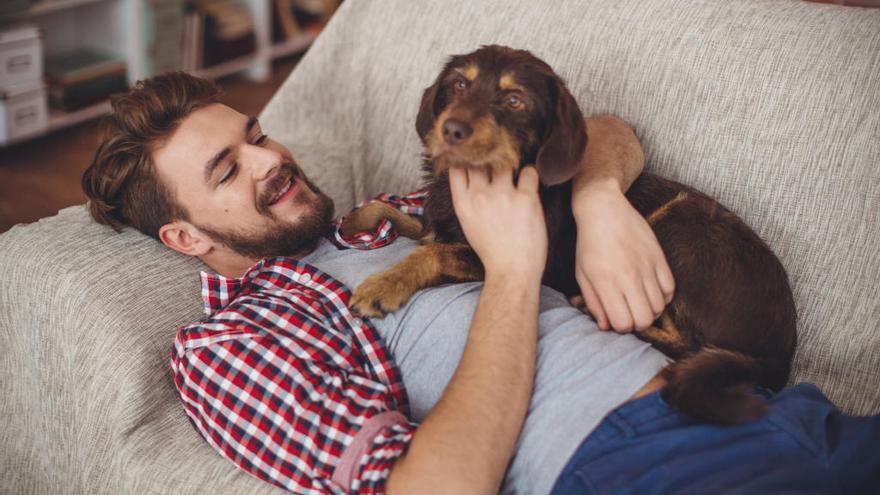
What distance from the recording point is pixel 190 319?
1.66 m

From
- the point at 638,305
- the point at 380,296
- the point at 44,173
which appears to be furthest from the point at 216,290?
the point at 44,173

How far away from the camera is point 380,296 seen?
4.95ft

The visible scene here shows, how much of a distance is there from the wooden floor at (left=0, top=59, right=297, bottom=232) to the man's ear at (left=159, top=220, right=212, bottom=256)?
2.17 meters

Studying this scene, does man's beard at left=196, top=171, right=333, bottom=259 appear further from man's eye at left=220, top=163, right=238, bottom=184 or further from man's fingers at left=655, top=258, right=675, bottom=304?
man's fingers at left=655, top=258, right=675, bottom=304

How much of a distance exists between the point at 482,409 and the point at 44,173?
3.63 m

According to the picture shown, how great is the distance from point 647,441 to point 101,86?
13.9ft

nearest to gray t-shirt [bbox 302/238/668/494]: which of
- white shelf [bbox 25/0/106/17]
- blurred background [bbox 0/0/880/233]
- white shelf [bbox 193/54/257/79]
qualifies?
blurred background [bbox 0/0/880/233]

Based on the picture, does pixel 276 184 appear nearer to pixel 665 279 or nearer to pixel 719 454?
pixel 665 279

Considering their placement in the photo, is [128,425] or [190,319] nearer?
[128,425]

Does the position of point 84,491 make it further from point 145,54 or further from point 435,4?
point 145,54

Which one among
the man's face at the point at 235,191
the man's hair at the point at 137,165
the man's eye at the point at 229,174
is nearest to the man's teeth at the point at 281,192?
the man's face at the point at 235,191

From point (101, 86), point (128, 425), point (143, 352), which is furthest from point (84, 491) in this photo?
point (101, 86)

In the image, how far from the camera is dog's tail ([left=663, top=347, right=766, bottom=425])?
4.21 ft

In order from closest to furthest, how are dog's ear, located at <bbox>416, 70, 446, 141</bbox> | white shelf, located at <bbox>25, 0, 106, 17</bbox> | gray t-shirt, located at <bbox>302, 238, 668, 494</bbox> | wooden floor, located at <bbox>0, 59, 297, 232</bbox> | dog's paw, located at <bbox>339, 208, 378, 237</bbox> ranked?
gray t-shirt, located at <bbox>302, 238, 668, 494</bbox> < dog's ear, located at <bbox>416, 70, 446, 141</bbox> < dog's paw, located at <bbox>339, 208, 378, 237</bbox> < wooden floor, located at <bbox>0, 59, 297, 232</bbox> < white shelf, located at <bbox>25, 0, 106, 17</bbox>
